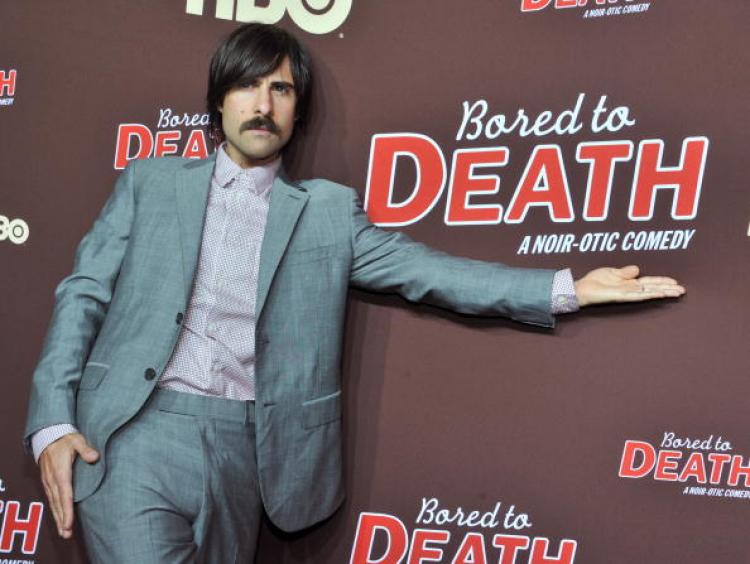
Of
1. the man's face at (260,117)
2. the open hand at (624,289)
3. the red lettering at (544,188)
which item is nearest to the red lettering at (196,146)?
the man's face at (260,117)

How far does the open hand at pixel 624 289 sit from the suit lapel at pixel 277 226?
2.44 ft

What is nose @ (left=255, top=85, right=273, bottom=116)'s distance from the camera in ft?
8.79

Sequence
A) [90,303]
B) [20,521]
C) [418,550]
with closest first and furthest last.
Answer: [90,303], [418,550], [20,521]

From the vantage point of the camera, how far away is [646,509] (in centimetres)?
265

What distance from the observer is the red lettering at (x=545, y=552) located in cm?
268

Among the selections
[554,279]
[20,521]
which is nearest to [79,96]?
[20,521]

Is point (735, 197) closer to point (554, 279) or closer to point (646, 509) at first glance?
point (554, 279)

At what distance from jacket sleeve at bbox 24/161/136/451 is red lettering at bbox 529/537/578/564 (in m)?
1.21

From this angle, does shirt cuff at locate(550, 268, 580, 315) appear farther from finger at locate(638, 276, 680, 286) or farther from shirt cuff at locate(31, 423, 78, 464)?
shirt cuff at locate(31, 423, 78, 464)

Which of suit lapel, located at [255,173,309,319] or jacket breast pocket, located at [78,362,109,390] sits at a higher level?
suit lapel, located at [255,173,309,319]

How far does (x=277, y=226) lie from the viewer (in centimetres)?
265

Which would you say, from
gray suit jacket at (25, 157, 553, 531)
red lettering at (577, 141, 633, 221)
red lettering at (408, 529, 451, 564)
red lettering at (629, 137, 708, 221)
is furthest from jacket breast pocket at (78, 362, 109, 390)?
red lettering at (629, 137, 708, 221)

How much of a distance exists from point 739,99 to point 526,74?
55 cm

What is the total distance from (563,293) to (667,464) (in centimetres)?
51
